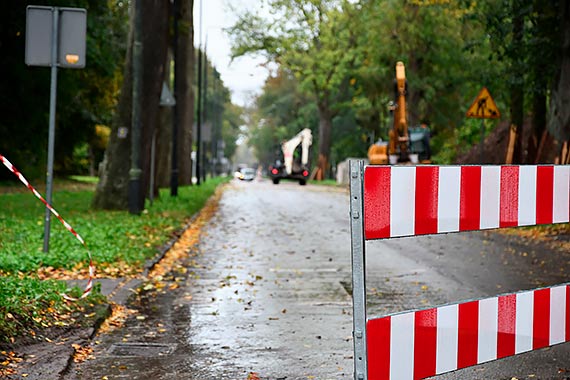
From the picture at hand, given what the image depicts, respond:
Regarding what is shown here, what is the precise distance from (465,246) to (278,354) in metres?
9.55

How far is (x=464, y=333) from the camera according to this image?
15.7 feet

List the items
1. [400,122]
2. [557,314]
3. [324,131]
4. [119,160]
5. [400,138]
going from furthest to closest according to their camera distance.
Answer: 1. [324,131]
2. [400,138]
3. [400,122]
4. [119,160]
5. [557,314]

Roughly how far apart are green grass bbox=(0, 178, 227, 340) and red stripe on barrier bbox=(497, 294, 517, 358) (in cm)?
350

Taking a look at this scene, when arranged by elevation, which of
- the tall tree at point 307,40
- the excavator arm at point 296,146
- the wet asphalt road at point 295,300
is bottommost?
the wet asphalt road at point 295,300

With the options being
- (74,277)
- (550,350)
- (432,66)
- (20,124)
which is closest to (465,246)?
(74,277)

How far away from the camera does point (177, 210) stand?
23.7m

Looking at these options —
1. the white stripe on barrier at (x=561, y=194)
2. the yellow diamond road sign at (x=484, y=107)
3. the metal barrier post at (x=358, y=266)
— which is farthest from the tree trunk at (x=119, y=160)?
the metal barrier post at (x=358, y=266)

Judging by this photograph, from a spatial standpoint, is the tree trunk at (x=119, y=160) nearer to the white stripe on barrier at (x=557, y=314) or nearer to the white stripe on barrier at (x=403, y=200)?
the white stripe on barrier at (x=557, y=314)

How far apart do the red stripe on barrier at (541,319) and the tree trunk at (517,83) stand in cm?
1696

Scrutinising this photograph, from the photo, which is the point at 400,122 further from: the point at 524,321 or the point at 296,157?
the point at 524,321

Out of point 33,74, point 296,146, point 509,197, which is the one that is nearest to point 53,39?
point 509,197

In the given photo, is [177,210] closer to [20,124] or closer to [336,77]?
[20,124]

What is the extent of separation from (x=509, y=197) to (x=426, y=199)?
0.63 m

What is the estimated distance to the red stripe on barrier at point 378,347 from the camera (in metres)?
4.35
